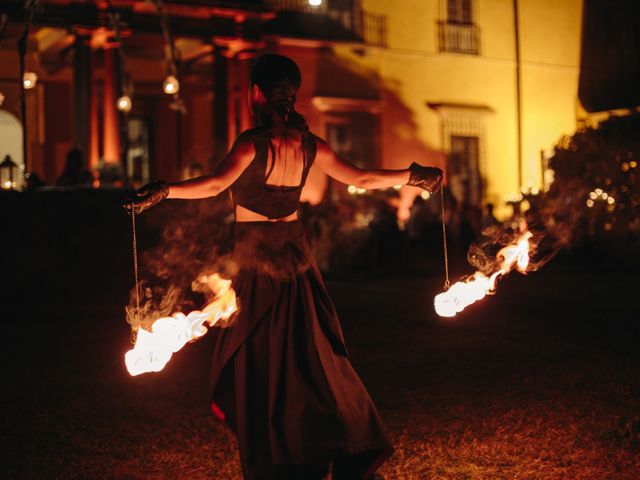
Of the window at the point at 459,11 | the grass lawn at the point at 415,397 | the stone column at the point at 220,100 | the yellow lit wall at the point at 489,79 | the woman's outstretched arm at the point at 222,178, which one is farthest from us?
the window at the point at 459,11

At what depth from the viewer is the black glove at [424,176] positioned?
164 inches

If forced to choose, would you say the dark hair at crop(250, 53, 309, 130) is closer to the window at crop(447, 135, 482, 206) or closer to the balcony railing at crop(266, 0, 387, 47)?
the balcony railing at crop(266, 0, 387, 47)

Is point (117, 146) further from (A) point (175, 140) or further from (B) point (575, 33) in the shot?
(B) point (575, 33)

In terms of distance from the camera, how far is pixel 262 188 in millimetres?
3904

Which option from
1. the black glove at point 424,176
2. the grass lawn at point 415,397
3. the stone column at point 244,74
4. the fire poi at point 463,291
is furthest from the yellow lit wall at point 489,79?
the black glove at point 424,176

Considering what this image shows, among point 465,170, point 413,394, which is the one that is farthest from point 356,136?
point 413,394

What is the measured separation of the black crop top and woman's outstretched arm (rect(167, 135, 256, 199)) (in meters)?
0.03

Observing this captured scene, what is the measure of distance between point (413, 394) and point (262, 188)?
2943 millimetres

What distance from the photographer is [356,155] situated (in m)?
23.8

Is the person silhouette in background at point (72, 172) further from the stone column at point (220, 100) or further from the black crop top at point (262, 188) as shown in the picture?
the black crop top at point (262, 188)

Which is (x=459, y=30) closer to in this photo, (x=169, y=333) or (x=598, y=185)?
(x=598, y=185)

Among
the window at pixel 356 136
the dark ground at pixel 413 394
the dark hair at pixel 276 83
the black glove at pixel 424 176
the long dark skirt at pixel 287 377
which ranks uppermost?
the window at pixel 356 136

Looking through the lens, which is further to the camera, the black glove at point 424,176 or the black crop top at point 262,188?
the black glove at point 424,176

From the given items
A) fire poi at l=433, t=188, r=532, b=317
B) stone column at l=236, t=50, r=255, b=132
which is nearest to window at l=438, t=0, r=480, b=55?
stone column at l=236, t=50, r=255, b=132
